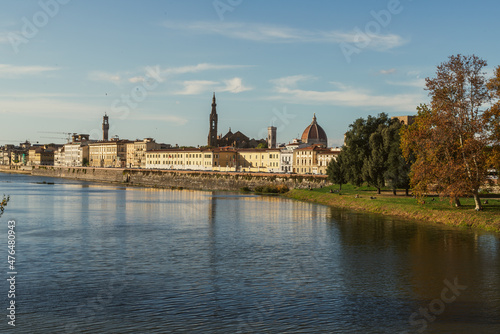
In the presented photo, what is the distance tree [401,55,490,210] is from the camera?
45.2m

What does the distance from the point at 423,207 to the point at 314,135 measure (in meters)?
121

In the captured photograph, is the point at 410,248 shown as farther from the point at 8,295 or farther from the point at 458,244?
the point at 8,295

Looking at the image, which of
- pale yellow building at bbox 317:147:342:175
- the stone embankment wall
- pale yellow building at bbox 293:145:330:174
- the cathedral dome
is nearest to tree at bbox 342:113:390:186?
the stone embankment wall

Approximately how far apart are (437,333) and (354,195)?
53405 millimetres

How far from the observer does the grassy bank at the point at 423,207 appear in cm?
4603

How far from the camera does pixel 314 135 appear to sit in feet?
569

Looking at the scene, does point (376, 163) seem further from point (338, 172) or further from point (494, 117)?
point (494, 117)

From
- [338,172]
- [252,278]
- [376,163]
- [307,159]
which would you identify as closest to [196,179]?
[307,159]

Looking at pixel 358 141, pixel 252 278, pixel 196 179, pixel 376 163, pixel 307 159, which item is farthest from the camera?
pixel 307 159

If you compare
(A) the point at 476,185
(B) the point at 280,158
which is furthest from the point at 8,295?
(B) the point at 280,158

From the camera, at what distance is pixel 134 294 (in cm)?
2289

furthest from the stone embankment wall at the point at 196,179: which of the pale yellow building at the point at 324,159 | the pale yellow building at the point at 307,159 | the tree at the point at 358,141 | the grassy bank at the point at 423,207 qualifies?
the pale yellow building at the point at 307,159

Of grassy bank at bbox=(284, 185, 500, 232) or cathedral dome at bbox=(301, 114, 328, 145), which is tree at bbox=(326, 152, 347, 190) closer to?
grassy bank at bbox=(284, 185, 500, 232)

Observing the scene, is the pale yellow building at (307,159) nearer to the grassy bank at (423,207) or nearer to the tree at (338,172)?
the tree at (338,172)
